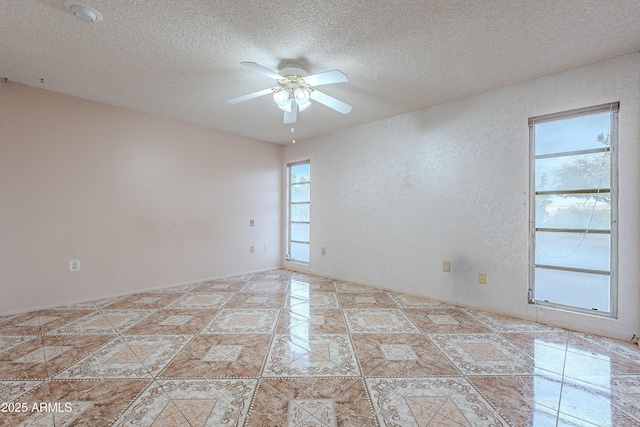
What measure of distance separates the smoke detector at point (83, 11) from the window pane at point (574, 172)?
409 cm

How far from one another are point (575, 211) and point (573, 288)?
760 mm

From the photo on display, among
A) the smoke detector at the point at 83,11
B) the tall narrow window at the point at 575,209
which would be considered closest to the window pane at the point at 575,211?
the tall narrow window at the point at 575,209

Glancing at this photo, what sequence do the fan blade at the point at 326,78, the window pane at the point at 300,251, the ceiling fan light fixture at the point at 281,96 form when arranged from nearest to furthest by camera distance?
the fan blade at the point at 326,78, the ceiling fan light fixture at the point at 281,96, the window pane at the point at 300,251

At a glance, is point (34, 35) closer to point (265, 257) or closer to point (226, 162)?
point (226, 162)

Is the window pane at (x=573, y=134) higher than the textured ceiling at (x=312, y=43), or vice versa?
the textured ceiling at (x=312, y=43)

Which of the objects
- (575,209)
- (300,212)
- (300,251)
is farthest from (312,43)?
(300,251)

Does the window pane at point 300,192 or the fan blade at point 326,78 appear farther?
the window pane at point 300,192

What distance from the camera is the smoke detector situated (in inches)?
71.3

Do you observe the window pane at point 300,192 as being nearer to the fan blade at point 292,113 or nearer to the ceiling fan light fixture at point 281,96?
the fan blade at point 292,113

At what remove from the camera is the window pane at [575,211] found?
2.52m

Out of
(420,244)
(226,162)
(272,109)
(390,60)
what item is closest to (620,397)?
(420,244)

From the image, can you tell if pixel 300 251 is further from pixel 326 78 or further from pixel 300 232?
pixel 326 78

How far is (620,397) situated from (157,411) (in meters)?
2.66

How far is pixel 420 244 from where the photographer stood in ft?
11.9
